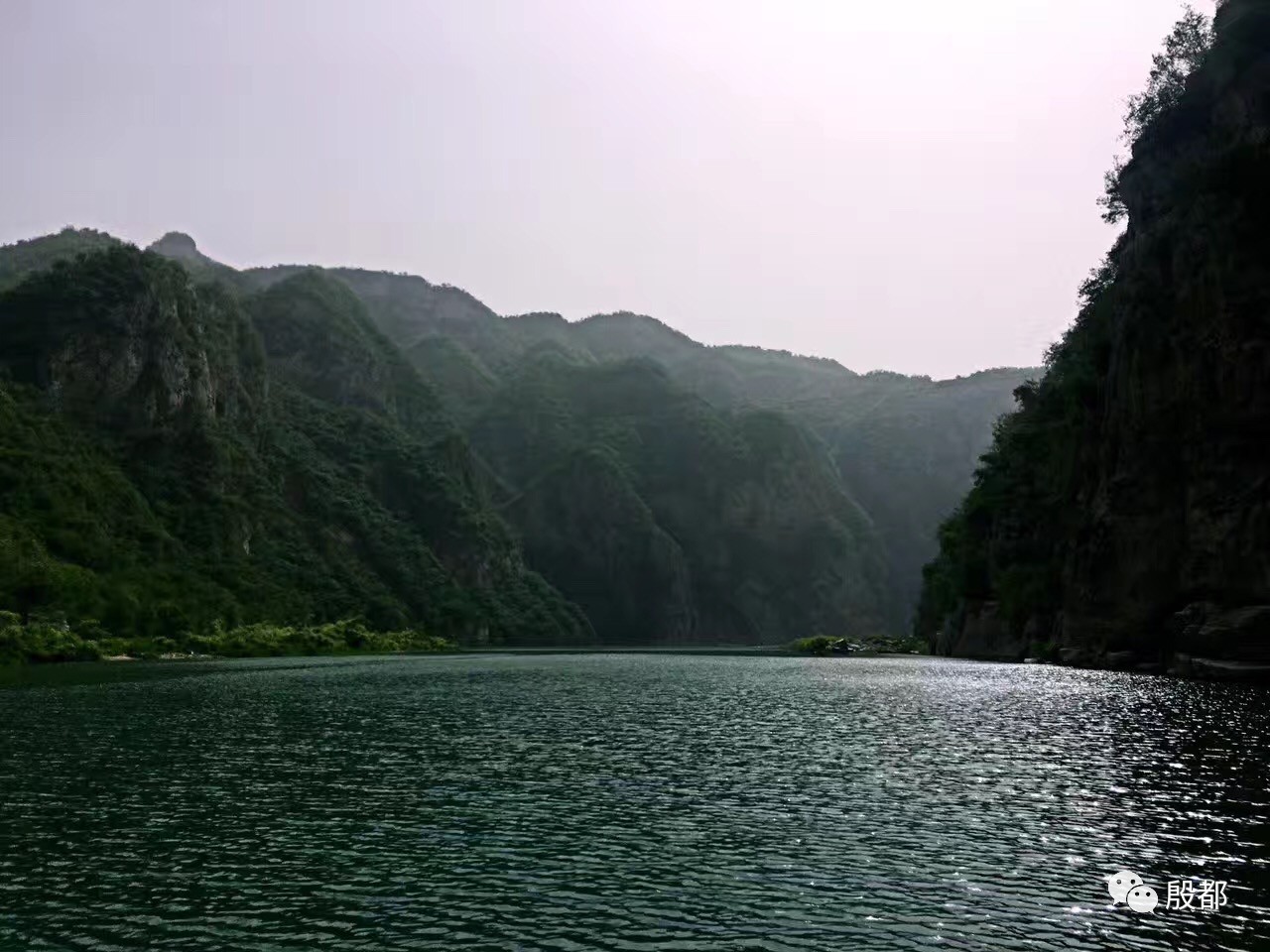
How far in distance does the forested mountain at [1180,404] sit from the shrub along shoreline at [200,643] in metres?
108

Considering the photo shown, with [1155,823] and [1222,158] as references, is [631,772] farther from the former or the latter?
[1222,158]

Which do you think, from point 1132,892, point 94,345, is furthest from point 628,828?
point 94,345

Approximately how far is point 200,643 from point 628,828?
12283 cm

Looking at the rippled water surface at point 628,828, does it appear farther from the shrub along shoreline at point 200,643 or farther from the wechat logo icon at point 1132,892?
the shrub along shoreline at point 200,643

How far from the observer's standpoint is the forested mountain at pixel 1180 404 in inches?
2940

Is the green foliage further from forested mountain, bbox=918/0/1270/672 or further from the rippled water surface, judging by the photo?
the rippled water surface

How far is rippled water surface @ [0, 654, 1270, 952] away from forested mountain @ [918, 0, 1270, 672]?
78.1 ft

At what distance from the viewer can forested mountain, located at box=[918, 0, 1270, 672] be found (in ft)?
245

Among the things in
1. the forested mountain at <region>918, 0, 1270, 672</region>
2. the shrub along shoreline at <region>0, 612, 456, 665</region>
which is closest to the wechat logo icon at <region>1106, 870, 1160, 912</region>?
the forested mountain at <region>918, 0, 1270, 672</region>

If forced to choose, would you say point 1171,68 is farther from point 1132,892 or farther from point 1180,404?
point 1132,892

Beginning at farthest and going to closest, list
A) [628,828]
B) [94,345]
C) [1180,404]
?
[94,345]
[1180,404]
[628,828]

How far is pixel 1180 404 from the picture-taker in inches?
3258

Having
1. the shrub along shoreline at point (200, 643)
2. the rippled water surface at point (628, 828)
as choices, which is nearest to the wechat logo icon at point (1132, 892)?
the rippled water surface at point (628, 828)

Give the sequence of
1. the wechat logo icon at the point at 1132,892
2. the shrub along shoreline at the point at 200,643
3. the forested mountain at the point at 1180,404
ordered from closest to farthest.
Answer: the wechat logo icon at the point at 1132,892 → the forested mountain at the point at 1180,404 → the shrub along shoreline at the point at 200,643
